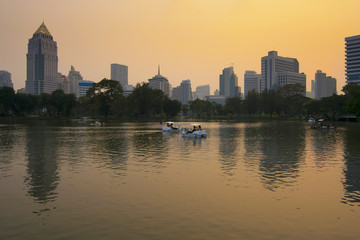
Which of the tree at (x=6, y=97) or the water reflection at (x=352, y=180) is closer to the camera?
the water reflection at (x=352, y=180)

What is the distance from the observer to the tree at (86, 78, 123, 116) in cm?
17244

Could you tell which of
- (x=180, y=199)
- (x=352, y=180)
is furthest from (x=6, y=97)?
(x=352, y=180)

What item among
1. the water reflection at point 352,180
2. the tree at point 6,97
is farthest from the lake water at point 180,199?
the tree at point 6,97

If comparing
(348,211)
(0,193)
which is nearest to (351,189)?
(348,211)

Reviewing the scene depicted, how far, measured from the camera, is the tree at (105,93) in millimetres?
172438

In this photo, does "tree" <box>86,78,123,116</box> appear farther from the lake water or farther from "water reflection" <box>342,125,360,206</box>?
"water reflection" <box>342,125,360,206</box>

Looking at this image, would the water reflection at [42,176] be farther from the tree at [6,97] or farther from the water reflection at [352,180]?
the tree at [6,97]

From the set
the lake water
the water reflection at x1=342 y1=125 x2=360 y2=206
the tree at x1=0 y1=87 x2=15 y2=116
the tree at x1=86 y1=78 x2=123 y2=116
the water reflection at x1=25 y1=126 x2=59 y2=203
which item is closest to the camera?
the lake water

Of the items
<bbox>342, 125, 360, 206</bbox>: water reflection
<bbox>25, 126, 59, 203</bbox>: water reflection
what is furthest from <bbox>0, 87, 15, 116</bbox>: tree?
<bbox>342, 125, 360, 206</bbox>: water reflection

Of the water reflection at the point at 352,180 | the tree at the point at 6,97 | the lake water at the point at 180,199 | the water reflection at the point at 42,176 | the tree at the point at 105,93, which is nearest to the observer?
the lake water at the point at 180,199

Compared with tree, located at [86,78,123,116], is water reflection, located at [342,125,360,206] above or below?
below

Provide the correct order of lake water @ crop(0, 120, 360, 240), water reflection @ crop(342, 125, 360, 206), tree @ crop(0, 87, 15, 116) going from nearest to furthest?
1. lake water @ crop(0, 120, 360, 240)
2. water reflection @ crop(342, 125, 360, 206)
3. tree @ crop(0, 87, 15, 116)

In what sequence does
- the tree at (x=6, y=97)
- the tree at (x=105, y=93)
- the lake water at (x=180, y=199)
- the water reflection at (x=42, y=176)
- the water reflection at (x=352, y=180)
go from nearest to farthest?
the lake water at (x=180, y=199) → the water reflection at (x=352, y=180) → the water reflection at (x=42, y=176) → the tree at (x=6, y=97) → the tree at (x=105, y=93)

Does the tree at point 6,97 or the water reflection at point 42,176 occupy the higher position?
the tree at point 6,97
